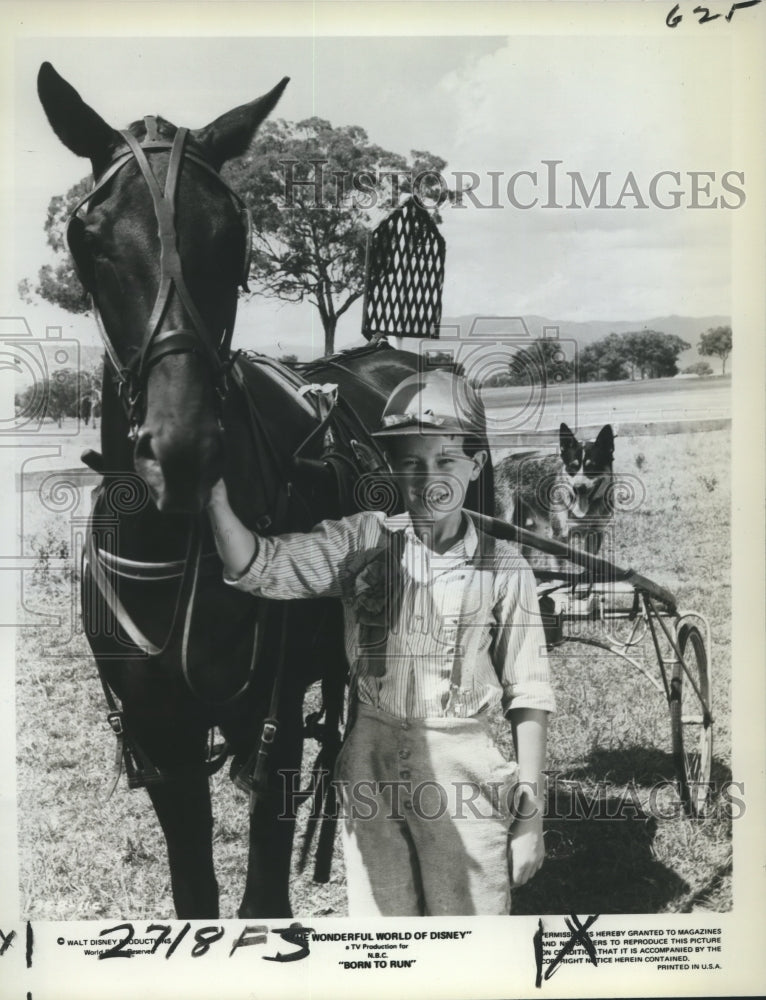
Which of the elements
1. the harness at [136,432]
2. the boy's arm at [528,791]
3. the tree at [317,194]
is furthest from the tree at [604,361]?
the boy's arm at [528,791]

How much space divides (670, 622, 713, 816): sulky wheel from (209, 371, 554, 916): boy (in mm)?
701

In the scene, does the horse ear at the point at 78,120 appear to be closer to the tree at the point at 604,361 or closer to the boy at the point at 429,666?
the boy at the point at 429,666

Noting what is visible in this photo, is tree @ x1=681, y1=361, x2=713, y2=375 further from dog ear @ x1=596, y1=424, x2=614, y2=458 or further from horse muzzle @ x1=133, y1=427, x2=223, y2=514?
horse muzzle @ x1=133, y1=427, x2=223, y2=514

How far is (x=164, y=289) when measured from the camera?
8.27 ft

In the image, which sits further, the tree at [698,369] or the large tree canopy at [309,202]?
the tree at [698,369]

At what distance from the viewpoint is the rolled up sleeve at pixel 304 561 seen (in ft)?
9.00

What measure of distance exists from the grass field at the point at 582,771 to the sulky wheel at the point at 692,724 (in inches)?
1.5

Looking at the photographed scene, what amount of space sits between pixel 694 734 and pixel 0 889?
2329mm

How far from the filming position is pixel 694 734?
3336 millimetres

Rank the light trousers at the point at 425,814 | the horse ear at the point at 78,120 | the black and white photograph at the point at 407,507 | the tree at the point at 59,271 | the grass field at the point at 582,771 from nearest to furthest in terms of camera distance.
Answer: the horse ear at the point at 78,120 < the light trousers at the point at 425,814 < the black and white photograph at the point at 407,507 < the tree at the point at 59,271 < the grass field at the point at 582,771

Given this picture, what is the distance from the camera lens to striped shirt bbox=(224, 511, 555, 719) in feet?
9.11

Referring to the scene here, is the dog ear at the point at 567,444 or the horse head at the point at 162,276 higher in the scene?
the horse head at the point at 162,276

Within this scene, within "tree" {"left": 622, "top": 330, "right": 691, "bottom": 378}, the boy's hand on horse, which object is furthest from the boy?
"tree" {"left": 622, "top": 330, "right": 691, "bottom": 378}

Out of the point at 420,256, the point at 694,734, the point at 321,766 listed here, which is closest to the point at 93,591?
the point at 321,766
